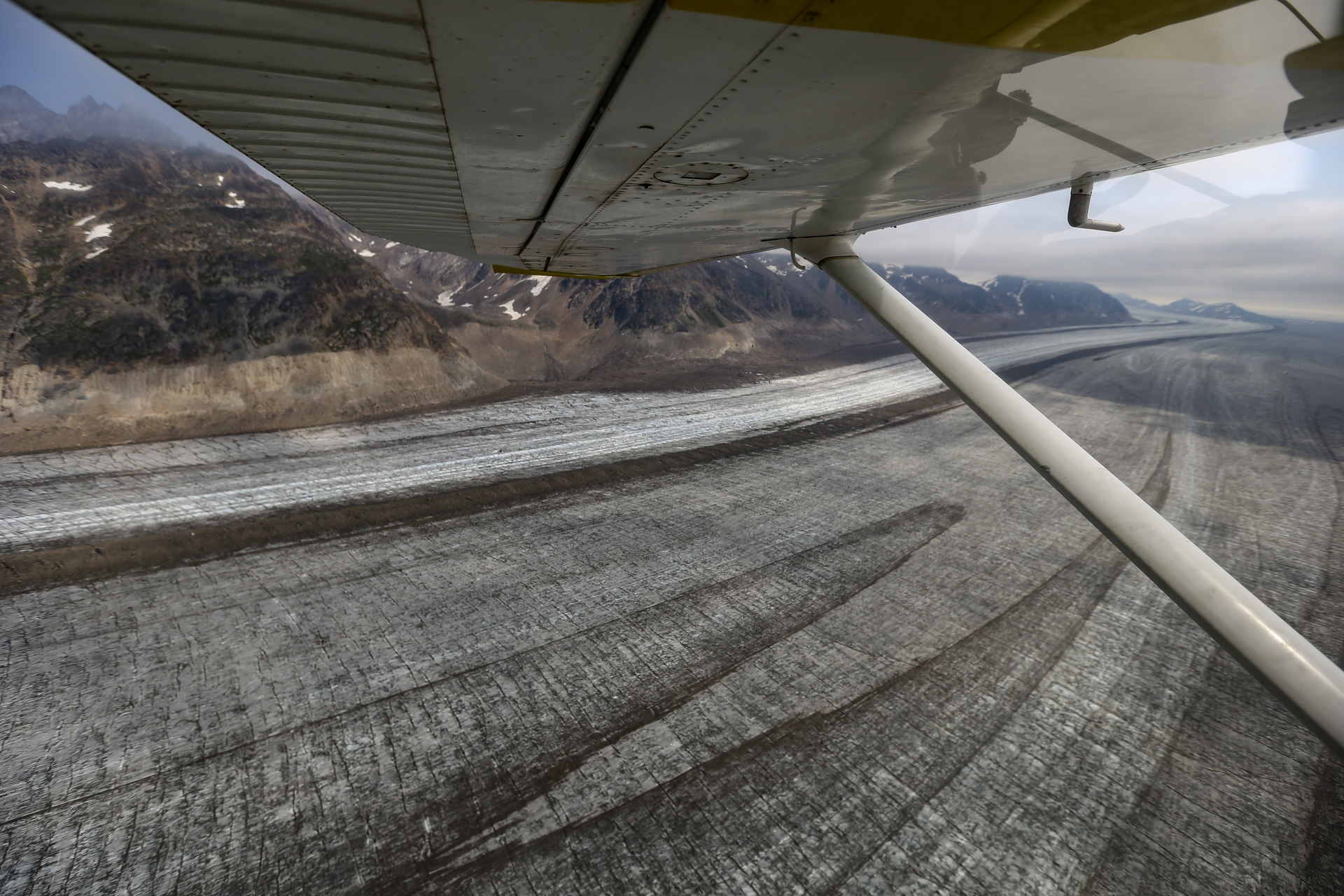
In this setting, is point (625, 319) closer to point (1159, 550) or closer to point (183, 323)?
point (183, 323)

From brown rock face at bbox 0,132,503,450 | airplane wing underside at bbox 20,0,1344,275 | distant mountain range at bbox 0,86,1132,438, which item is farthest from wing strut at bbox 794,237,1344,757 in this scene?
brown rock face at bbox 0,132,503,450

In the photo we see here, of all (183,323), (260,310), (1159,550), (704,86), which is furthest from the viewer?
(260,310)

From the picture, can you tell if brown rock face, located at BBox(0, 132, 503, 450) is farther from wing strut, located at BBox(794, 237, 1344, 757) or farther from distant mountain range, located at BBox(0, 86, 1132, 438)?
wing strut, located at BBox(794, 237, 1344, 757)

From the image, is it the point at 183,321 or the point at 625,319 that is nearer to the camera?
the point at 183,321

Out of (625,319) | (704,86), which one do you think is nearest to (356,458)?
(704,86)

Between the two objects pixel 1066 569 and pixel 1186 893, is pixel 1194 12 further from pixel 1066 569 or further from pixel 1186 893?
pixel 1066 569

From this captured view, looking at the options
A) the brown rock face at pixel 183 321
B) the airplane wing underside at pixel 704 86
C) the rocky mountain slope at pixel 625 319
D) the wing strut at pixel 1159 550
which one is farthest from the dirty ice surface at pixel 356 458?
the wing strut at pixel 1159 550
